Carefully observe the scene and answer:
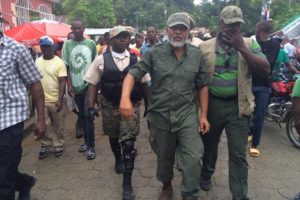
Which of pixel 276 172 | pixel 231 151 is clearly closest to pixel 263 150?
Answer: pixel 276 172

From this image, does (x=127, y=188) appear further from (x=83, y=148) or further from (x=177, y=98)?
(x=83, y=148)

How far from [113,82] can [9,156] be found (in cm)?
150

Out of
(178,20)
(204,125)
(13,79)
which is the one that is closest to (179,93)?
(204,125)

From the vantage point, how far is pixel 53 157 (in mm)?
5434

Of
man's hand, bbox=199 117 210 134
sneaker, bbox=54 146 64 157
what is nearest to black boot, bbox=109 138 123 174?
sneaker, bbox=54 146 64 157

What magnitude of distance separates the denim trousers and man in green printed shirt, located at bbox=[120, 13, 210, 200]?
39.0 inches

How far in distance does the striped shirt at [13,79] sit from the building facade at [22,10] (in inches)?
520

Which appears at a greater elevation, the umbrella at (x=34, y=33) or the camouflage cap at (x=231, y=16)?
the camouflage cap at (x=231, y=16)

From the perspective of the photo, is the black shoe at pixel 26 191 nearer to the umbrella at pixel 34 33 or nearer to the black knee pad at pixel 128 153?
the black knee pad at pixel 128 153

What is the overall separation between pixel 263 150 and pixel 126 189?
256cm

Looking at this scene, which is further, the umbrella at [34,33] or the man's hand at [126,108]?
the umbrella at [34,33]

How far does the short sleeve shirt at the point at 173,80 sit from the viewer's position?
132 inches

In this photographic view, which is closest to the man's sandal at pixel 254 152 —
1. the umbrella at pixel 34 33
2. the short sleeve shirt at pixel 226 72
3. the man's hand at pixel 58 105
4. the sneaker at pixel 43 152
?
the short sleeve shirt at pixel 226 72

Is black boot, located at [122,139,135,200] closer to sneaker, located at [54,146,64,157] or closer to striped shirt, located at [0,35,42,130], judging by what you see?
striped shirt, located at [0,35,42,130]
